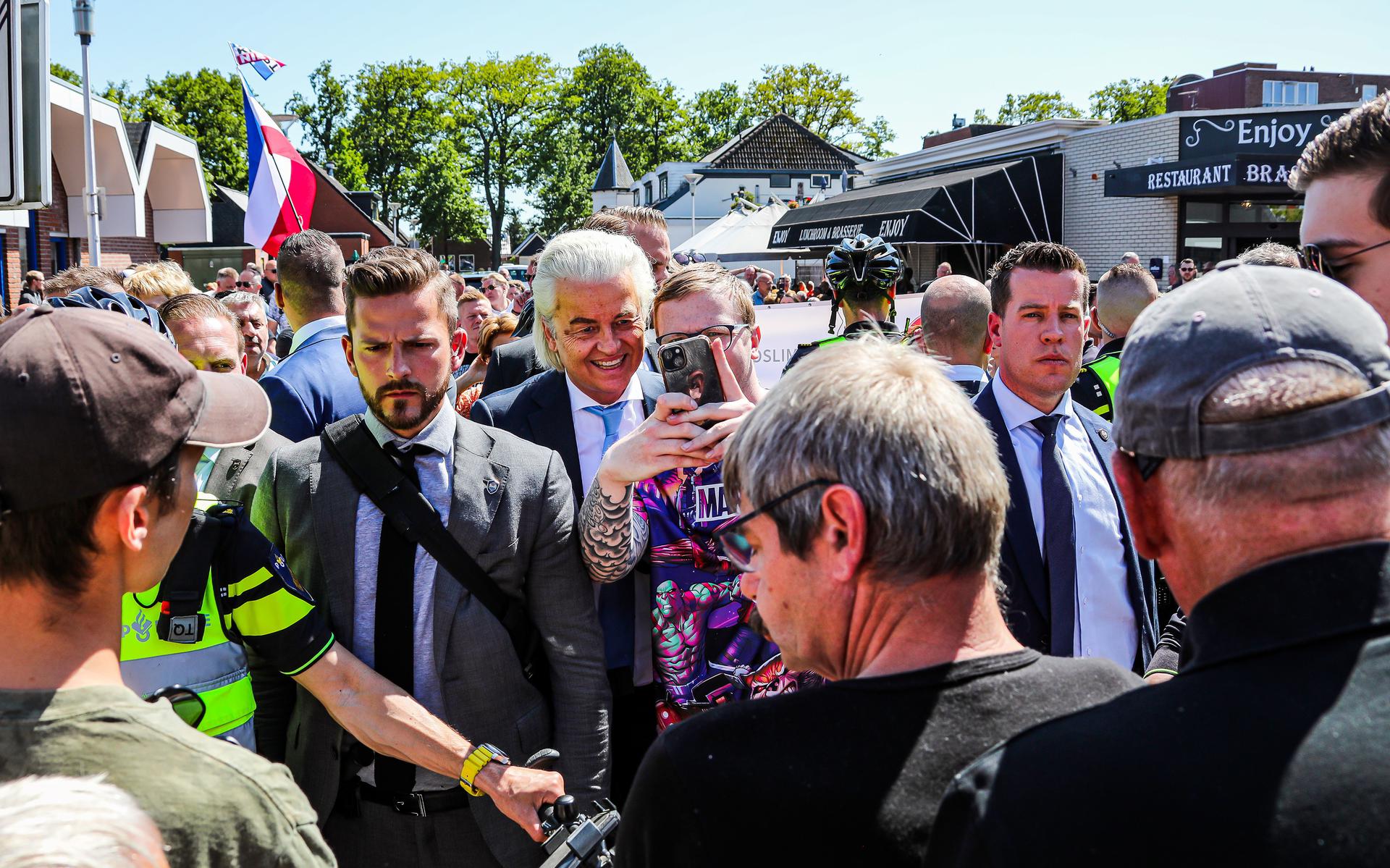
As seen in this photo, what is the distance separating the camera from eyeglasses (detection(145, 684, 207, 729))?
1.91m

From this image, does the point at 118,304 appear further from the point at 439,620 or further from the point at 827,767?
the point at 827,767

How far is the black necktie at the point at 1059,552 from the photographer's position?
9.70 feet

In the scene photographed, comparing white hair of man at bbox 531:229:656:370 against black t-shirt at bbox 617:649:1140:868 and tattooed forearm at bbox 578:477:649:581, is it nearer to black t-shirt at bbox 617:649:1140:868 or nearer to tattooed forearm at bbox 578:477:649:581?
tattooed forearm at bbox 578:477:649:581

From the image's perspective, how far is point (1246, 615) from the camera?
1096 millimetres

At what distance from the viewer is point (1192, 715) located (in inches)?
40.7

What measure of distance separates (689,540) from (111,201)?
23.8 m

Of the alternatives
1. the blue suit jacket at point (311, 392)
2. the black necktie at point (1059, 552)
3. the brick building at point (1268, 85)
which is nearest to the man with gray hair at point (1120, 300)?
the black necktie at point (1059, 552)

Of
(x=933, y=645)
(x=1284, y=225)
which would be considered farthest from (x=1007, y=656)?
(x=1284, y=225)

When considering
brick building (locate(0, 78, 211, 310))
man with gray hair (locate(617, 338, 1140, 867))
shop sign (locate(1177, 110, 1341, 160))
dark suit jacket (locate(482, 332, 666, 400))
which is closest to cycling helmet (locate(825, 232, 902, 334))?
dark suit jacket (locate(482, 332, 666, 400))

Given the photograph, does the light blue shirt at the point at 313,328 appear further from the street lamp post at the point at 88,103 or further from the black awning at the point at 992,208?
the black awning at the point at 992,208

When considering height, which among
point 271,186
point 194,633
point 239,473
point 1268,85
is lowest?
point 194,633

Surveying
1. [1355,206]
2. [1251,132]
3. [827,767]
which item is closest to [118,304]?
[827,767]

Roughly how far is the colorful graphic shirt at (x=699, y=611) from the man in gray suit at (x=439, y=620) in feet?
0.68

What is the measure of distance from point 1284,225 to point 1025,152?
8912 millimetres
